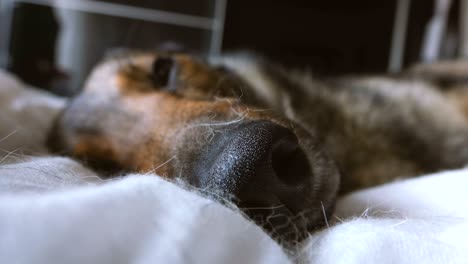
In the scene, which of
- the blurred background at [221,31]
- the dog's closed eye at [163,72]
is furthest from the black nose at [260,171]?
the blurred background at [221,31]

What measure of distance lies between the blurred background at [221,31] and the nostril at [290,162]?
2.59 m

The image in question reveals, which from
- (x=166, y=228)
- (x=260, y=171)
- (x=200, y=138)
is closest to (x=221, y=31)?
(x=200, y=138)

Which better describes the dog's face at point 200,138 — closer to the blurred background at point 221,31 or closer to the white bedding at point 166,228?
the white bedding at point 166,228

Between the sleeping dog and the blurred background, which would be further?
the blurred background

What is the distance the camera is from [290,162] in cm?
66

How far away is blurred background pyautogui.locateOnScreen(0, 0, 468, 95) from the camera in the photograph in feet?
10.6

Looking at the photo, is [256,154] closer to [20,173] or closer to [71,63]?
[20,173]

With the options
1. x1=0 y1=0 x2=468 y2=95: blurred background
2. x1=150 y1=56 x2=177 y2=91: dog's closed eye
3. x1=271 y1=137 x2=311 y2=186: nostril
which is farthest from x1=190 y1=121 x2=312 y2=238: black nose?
x1=0 y1=0 x2=468 y2=95: blurred background

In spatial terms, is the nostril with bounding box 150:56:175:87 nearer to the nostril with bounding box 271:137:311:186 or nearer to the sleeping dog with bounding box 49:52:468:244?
the sleeping dog with bounding box 49:52:468:244

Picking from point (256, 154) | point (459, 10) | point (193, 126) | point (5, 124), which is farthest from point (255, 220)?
point (459, 10)

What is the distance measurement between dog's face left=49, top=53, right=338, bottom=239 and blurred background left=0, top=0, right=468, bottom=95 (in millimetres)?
2067

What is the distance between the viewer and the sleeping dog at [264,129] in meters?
0.60

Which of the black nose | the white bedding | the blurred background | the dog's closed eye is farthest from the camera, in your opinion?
the blurred background

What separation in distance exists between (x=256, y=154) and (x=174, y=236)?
20 centimetres
